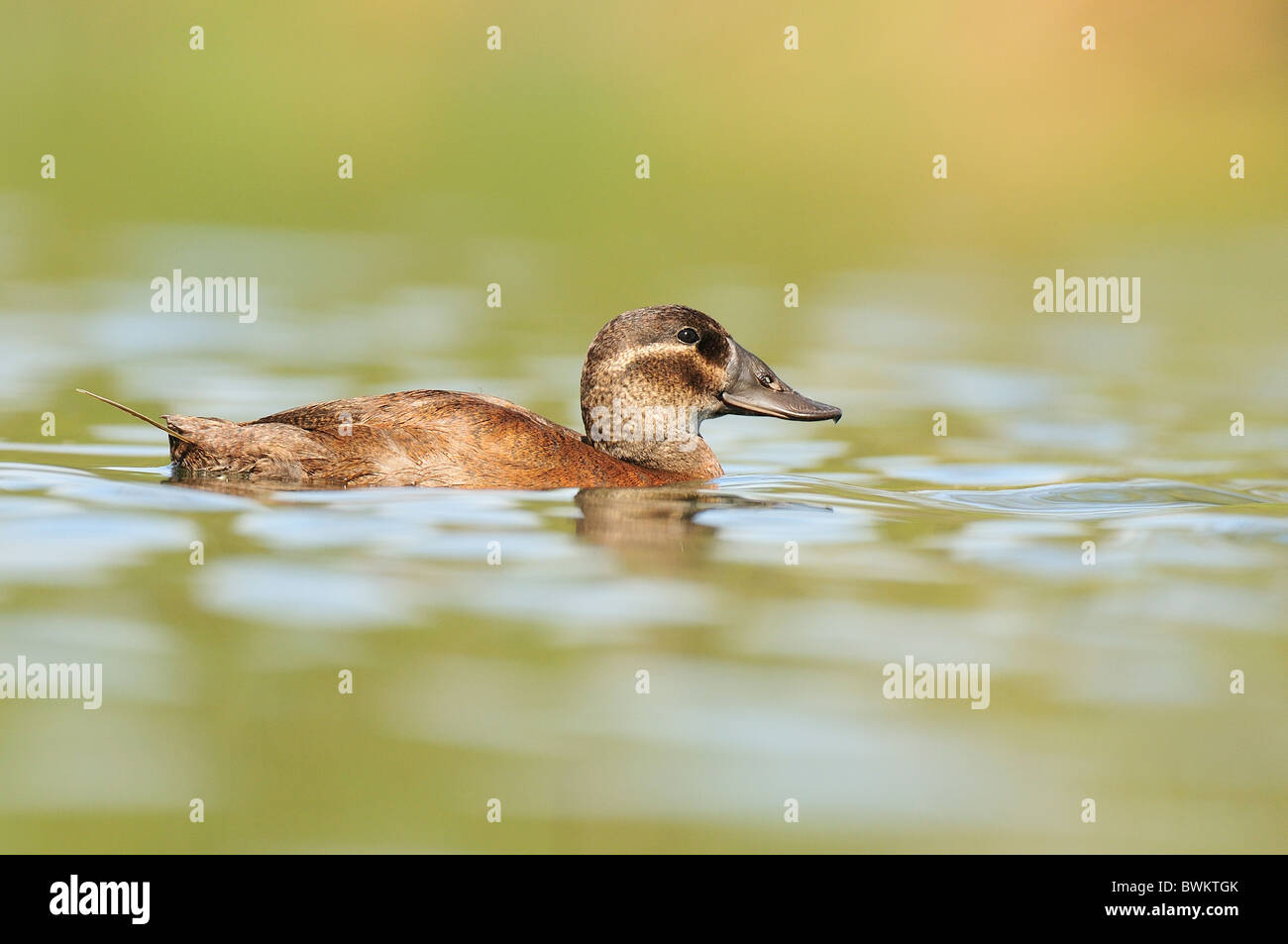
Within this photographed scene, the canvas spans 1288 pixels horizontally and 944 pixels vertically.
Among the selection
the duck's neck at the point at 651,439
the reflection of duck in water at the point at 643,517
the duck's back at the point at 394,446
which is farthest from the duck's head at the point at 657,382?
the duck's back at the point at 394,446

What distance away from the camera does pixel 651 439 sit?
965cm

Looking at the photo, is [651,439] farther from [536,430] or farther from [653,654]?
[653,654]

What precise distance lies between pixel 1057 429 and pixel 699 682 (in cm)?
675

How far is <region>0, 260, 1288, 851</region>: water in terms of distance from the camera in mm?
4965

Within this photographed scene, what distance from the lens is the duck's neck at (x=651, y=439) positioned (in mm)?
9617

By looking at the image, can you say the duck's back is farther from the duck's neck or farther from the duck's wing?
the duck's neck

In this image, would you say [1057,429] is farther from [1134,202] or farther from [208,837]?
[1134,202]

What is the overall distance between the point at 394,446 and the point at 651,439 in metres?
1.59

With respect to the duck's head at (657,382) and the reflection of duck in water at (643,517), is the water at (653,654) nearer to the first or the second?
the reflection of duck in water at (643,517)

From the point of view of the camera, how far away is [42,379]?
12.2m

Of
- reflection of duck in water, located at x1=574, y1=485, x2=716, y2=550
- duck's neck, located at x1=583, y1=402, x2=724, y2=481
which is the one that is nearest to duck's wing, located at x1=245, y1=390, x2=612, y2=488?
reflection of duck in water, located at x1=574, y1=485, x2=716, y2=550

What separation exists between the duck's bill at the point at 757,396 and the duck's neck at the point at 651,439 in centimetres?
29

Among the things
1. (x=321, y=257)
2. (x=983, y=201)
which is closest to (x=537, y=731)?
(x=321, y=257)

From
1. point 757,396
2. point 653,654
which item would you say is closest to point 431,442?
point 757,396
